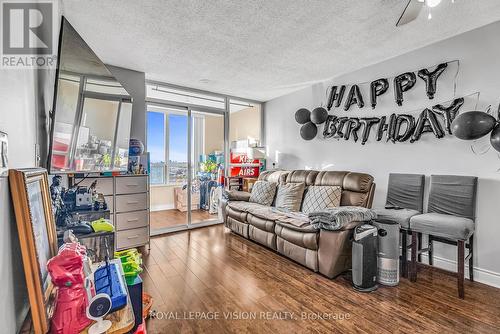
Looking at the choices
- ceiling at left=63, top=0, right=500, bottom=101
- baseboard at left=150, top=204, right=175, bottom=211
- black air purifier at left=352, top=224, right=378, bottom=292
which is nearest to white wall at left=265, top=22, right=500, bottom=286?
ceiling at left=63, top=0, right=500, bottom=101

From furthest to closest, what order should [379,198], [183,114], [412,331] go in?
[183,114]
[379,198]
[412,331]

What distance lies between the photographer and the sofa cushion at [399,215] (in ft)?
8.00

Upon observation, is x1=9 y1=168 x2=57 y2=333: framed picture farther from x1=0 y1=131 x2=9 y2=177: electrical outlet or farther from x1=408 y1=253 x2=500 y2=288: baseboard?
x1=408 y1=253 x2=500 y2=288: baseboard

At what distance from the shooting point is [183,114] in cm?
478

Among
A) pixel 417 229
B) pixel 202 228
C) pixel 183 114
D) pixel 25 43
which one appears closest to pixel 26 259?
pixel 25 43

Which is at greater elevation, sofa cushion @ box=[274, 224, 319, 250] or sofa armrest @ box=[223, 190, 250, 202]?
sofa armrest @ box=[223, 190, 250, 202]

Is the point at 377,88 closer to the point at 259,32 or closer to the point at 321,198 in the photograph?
the point at 321,198

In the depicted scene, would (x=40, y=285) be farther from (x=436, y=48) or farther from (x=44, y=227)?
(x=436, y=48)

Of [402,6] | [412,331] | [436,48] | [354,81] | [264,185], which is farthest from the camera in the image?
[264,185]

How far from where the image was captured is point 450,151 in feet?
8.66

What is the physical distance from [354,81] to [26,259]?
12.9 feet

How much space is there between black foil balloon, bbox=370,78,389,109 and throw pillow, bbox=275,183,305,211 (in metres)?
1.52

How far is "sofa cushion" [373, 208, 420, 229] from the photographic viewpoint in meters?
2.44

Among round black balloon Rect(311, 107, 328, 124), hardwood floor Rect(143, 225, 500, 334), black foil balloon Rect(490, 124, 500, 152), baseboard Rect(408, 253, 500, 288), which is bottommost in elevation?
hardwood floor Rect(143, 225, 500, 334)
